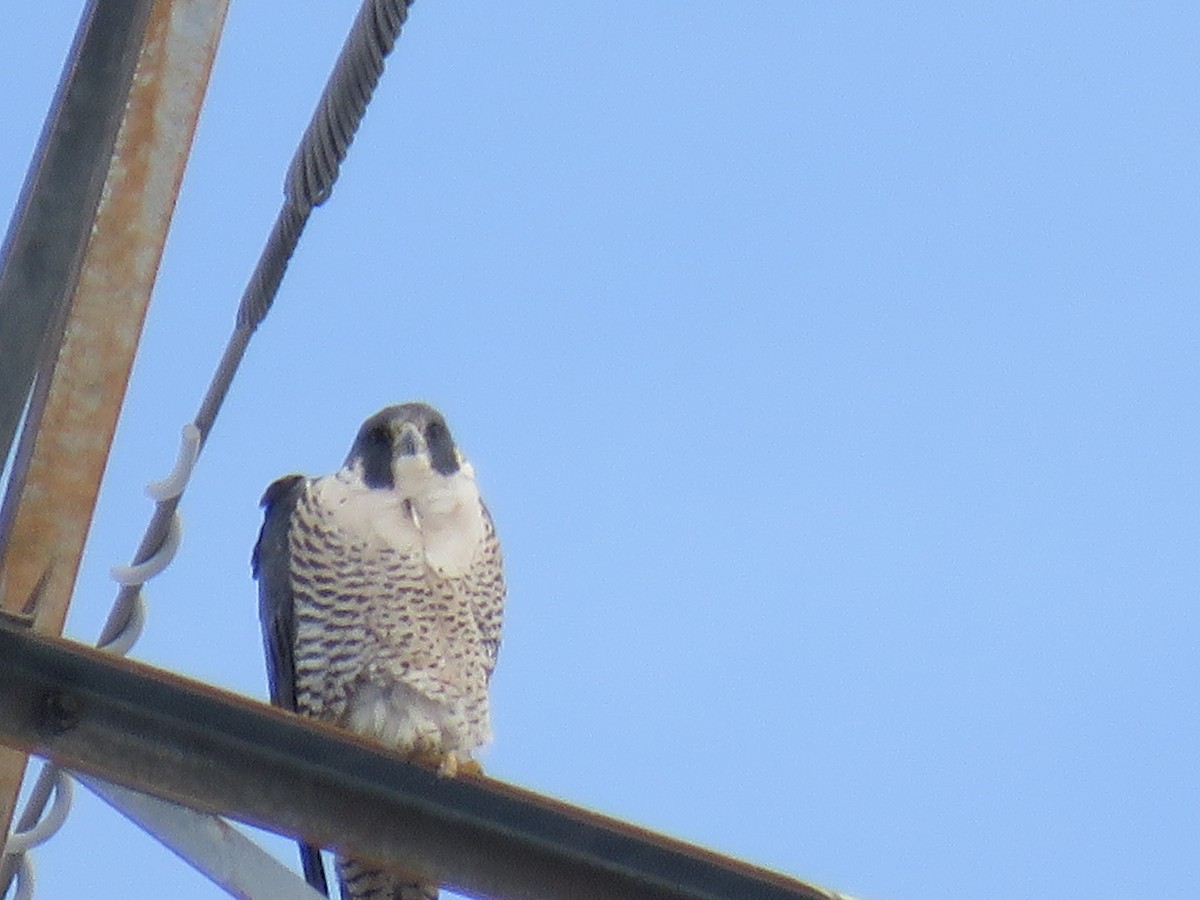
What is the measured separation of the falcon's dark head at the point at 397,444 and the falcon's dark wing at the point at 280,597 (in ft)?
0.67

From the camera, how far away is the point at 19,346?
225 centimetres

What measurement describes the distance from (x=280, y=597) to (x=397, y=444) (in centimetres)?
48

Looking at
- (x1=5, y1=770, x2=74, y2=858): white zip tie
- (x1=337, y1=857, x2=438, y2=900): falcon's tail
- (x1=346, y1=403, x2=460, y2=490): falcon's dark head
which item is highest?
(x1=346, y1=403, x2=460, y2=490): falcon's dark head

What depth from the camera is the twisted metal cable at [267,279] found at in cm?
300

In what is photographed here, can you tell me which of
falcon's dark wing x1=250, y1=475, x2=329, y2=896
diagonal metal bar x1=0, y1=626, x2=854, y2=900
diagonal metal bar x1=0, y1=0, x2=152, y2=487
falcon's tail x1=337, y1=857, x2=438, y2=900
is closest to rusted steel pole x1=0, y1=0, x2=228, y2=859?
diagonal metal bar x1=0, y1=626, x2=854, y2=900

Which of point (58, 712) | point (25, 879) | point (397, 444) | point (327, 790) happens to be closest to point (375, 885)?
point (397, 444)

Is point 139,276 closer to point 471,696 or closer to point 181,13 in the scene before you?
point 181,13

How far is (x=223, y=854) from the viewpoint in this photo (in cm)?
314

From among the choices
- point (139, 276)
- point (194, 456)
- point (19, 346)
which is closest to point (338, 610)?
point (194, 456)

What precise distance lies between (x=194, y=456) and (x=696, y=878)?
1590mm

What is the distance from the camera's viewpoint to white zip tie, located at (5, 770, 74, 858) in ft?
12.3

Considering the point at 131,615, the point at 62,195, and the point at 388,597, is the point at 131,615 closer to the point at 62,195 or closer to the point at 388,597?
the point at 388,597

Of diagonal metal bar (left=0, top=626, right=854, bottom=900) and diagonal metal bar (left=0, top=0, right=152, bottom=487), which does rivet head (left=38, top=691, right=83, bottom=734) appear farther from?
diagonal metal bar (left=0, top=0, right=152, bottom=487)

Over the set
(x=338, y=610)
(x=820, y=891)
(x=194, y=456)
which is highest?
(x=338, y=610)
